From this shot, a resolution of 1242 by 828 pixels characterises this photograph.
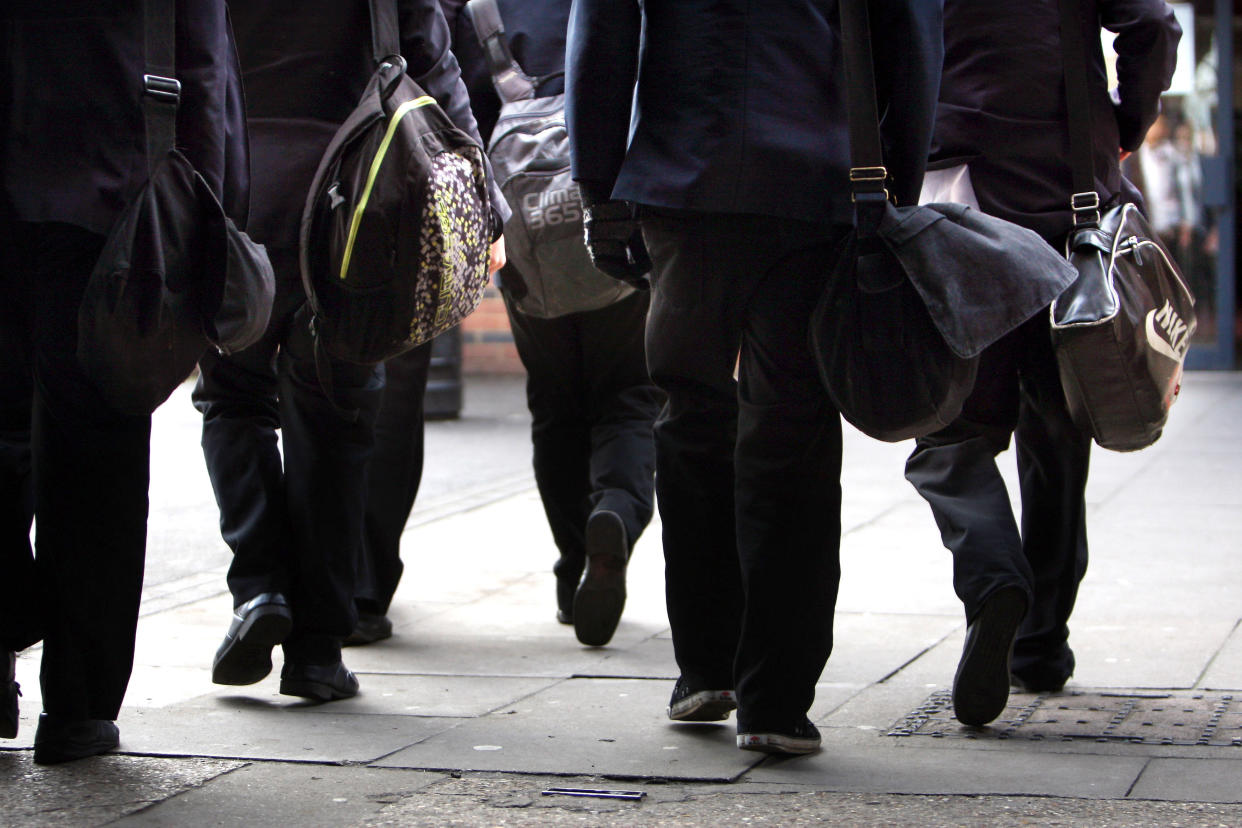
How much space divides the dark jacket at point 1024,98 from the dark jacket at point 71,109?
175 centimetres

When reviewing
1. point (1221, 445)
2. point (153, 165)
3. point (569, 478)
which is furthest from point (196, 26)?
point (1221, 445)

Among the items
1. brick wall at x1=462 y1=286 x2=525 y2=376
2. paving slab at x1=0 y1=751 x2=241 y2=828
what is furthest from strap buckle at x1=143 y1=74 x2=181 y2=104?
brick wall at x1=462 y1=286 x2=525 y2=376

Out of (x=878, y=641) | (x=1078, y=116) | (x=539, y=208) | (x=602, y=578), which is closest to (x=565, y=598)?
(x=602, y=578)

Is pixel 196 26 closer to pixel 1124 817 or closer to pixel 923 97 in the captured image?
pixel 923 97

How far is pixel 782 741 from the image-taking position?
3426 millimetres

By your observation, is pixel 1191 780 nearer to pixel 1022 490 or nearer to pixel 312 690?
pixel 1022 490

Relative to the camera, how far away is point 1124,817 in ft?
9.84

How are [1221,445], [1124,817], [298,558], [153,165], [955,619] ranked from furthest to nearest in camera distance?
[1221,445] → [955,619] → [298,558] → [153,165] → [1124,817]

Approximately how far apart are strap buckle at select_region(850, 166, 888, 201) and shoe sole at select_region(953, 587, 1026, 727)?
3.00 feet

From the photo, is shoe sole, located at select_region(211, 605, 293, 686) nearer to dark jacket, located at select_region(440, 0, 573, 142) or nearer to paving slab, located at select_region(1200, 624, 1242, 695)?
dark jacket, located at select_region(440, 0, 573, 142)

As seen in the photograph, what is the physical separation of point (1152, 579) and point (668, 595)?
89.8 inches

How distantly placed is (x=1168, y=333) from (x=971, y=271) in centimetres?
76

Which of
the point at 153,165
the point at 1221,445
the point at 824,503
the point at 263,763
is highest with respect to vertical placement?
the point at 153,165

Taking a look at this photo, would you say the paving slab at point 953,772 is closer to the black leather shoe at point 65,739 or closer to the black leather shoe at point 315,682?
the black leather shoe at point 315,682
